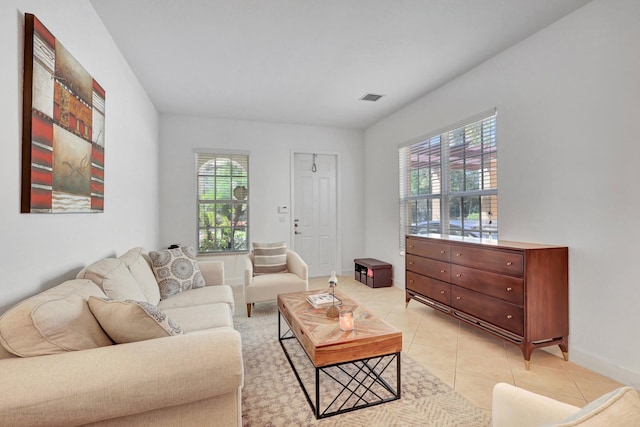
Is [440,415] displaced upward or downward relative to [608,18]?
downward

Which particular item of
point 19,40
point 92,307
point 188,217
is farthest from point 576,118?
point 188,217

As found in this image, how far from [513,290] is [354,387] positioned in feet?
4.68

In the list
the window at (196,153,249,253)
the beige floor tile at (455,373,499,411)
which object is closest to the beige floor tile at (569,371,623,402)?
the beige floor tile at (455,373,499,411)

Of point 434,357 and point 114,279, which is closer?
point 114,279

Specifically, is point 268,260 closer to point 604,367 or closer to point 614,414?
point 604,367

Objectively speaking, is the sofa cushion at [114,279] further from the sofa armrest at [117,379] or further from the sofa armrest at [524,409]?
the sofa armrest at [524,409]

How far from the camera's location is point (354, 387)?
2059 mm

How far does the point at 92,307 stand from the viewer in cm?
135

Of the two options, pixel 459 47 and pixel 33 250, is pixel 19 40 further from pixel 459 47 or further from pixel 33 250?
pixel 459 47

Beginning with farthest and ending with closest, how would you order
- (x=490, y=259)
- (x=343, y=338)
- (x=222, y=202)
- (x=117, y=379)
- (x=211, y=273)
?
1. (x=222, y=202)
2. (x=211, y=273)
3. (x=490, y=259)
4. (x=343, y=338)
5. (x=117, y=379)

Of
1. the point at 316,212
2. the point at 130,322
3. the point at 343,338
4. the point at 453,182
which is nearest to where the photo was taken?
the point at 130,322

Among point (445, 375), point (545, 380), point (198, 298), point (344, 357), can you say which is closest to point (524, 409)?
point (344, 357)

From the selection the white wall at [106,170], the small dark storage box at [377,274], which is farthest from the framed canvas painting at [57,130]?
the small dark storage box at [377,274]

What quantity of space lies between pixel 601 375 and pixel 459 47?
Answer: 2880 millimetres
